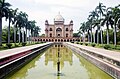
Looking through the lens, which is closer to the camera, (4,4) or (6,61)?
(6,61)

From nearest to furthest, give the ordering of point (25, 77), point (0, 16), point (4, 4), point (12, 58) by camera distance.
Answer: point (25, 77), point (12, 58), point (0, 16), point (4, 4)

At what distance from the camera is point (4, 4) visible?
38656 mm

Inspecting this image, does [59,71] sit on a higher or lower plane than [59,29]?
lower

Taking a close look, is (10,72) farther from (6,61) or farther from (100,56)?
(100,56)

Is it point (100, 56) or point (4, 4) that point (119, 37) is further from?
point (100, 56)

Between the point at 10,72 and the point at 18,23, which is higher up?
the point at 18,23

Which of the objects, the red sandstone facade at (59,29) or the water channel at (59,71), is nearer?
the water channel at (59,71)

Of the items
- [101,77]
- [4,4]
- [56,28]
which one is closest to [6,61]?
[101,77]

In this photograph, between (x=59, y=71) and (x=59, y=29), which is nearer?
(x=59, y=71)

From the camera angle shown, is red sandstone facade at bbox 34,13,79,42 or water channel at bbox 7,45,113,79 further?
red sandstone facade at bbox 34,13,79,42

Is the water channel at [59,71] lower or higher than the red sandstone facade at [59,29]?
lower

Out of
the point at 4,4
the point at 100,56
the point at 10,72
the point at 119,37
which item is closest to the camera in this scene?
the point at 10,72

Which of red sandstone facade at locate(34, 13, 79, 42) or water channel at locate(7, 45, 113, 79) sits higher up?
red sandstone facade at locate(34, 13, 79, 42)

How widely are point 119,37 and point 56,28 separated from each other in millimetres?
55330
